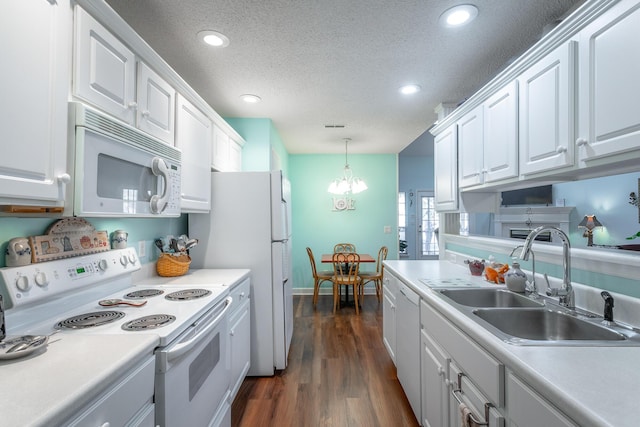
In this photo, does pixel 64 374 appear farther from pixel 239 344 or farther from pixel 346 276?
pixel 346 276

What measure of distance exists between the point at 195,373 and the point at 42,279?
731 mm

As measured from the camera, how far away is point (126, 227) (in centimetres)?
193

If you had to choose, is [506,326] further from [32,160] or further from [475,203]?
[32,160]

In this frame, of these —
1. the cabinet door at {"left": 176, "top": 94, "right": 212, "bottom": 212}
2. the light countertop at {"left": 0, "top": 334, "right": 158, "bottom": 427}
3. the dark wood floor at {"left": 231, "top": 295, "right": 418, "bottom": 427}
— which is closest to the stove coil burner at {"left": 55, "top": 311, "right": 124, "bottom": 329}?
the light countertop at {"left": 0, "top": 334, "right": 158, "bottom": 427}

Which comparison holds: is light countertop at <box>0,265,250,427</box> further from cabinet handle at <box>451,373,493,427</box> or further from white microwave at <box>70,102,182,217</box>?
cabinet handle at <box>451,373,493,427</box>

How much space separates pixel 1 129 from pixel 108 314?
812 mm

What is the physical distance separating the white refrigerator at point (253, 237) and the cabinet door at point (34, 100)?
4.93 feet

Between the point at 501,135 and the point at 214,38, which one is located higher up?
the point at 214,38

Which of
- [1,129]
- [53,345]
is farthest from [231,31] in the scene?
[53,345]

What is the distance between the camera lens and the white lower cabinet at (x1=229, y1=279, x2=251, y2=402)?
2027 mm

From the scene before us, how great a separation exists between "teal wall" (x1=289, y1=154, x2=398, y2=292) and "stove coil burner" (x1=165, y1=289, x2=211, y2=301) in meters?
3.63

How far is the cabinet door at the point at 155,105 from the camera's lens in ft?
5.25

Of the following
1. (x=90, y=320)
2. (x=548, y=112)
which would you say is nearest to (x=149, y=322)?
(x=90, y=320)

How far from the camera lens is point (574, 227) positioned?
1.62 m
